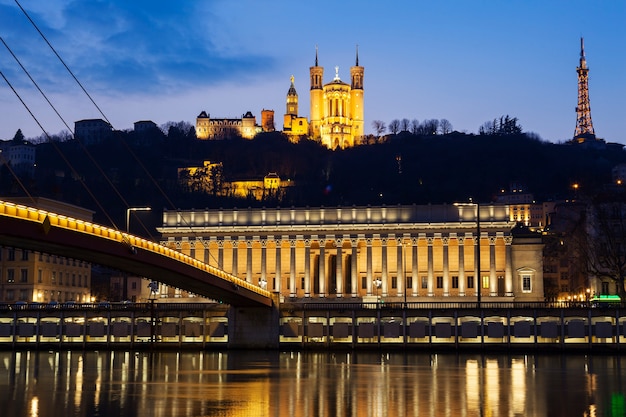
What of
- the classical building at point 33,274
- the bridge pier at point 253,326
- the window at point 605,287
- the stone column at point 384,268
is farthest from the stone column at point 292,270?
the bridge pier at point 253,326

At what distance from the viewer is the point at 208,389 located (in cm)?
5594

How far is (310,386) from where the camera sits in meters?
58.0

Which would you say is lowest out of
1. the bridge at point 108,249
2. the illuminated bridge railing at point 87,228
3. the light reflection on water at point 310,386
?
Result: the light reflection on water at point 310,386

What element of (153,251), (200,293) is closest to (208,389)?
(153,251)

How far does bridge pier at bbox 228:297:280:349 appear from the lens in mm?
104062

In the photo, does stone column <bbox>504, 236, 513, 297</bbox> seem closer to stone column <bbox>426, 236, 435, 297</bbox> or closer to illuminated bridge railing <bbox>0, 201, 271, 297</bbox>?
stone column <bbox>426, 236, 435, 297</bbox>

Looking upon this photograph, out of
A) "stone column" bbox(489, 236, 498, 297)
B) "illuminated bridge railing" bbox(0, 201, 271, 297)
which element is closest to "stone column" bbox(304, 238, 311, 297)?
"stone column" bbox(489, 236, 498, 297)

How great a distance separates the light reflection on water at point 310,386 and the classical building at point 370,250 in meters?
66.8

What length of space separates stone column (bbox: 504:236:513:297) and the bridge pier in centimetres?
5600

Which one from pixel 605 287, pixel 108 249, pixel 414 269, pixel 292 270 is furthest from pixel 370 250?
pixel 108 249

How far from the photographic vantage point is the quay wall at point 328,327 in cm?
10025

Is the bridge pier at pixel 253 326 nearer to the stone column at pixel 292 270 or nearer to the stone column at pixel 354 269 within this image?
the stone column at pixel 354 269

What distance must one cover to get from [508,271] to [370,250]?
2038 centimetres

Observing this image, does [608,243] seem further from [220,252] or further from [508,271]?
[220,252]
